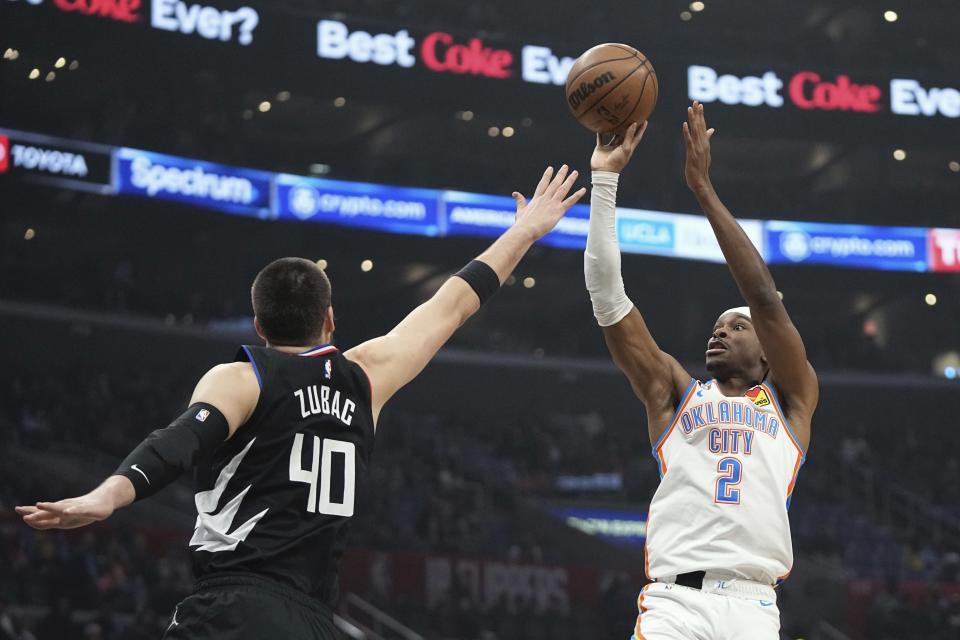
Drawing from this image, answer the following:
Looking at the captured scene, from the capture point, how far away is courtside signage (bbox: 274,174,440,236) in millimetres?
27203

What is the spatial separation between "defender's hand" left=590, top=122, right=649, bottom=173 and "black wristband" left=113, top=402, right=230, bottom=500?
2.42 meters

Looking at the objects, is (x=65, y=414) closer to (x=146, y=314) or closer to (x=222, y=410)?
(x=146, y=314)

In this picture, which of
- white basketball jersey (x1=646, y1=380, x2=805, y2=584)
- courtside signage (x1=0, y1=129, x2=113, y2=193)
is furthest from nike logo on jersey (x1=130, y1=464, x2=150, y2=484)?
courtside signage (x1=0, y1=129, x2=113, y2=193)

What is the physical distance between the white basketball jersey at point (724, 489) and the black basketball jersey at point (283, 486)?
1.66 m

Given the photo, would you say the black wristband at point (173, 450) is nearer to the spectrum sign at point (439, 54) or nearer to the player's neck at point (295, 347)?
the player's neck at point (295, 347)

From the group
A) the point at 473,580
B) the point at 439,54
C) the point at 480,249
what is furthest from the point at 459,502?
the point at 439,54

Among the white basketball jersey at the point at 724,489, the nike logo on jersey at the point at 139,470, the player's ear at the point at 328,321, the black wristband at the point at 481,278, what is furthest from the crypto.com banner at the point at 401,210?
the nike logo on jersey at the point at 139,470

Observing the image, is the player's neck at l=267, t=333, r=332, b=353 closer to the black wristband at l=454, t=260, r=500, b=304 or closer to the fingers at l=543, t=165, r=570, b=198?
the black wristband at l=454, t=260, r=500, b=304

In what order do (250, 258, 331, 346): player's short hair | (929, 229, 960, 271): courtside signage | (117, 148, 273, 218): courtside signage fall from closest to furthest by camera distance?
(250, 258, 331, 346): player's short hair → (117, 148, 273, 218): courtside signage → (929, 229, 960, 271): courtside signage

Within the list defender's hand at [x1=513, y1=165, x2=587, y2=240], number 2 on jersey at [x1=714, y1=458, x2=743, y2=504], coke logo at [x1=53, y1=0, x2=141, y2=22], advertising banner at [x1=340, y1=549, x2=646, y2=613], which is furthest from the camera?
coke logo at [x1=53, y1=0, x2=141, y2=22]

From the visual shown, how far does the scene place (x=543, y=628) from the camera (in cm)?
1872

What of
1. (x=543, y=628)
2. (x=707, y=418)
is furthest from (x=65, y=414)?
(x=707, y=418)

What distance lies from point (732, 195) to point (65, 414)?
18.1m

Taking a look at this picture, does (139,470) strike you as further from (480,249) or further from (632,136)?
(480,249)
